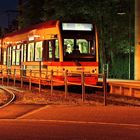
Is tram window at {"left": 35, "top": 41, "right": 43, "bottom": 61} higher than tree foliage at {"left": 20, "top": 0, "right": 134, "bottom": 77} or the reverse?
the reverse

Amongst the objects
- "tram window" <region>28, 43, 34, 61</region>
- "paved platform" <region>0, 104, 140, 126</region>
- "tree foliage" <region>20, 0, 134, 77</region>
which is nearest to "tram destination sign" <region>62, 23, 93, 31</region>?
"tram window" <region>28, 43, 34, 61</region>

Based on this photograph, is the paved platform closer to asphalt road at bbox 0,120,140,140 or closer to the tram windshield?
asphalt road at bbox 0,120,140,140

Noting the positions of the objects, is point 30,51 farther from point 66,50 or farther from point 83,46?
point 83,46

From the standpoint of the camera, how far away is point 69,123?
15266 millimetres

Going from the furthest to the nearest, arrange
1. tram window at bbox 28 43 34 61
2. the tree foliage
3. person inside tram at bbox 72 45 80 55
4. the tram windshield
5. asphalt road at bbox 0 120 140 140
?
the tree foliage, tram window at bbox 28 43 34 61, person inside tram at bbox 72 45 80 55, the tram windshield, asphalt road at bbox 0 120 140 140

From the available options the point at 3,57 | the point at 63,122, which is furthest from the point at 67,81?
the point at 3,57

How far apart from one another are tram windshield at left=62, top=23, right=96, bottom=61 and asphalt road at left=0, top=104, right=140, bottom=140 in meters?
9.53

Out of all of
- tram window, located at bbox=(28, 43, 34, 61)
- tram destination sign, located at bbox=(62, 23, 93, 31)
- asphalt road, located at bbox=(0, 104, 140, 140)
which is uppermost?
tram destination sign, located at bbox=(62, 23, 93, 31)

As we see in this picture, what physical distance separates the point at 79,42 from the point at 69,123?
14183mm

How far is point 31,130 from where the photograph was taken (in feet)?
45.3

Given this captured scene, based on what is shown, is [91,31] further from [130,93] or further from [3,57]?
[3,57]

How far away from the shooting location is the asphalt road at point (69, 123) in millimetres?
12898

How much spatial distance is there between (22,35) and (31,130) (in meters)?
22.1

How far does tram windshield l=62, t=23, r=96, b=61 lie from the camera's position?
95.5 ft
